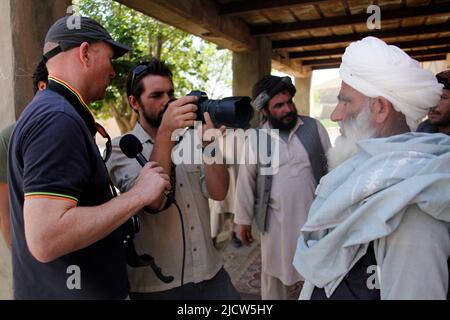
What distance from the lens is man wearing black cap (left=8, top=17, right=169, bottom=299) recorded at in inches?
43.6

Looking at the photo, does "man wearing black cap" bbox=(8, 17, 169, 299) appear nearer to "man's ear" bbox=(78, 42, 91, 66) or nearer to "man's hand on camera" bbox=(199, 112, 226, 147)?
"man's ear" bbox=(78, 42, 91, 66)

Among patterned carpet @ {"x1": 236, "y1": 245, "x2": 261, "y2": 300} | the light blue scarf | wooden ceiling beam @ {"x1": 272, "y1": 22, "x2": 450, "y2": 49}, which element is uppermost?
wooden ceiling beam @ {"x1": 272, "y1": 22, "x2": 450, "y2": 49}

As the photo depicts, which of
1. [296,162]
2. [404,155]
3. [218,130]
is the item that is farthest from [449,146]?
[296,162]

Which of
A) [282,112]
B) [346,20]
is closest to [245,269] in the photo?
[282,112]

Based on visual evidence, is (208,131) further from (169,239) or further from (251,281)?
(251,281)

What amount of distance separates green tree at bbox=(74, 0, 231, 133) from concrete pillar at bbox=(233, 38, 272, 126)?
1.26m

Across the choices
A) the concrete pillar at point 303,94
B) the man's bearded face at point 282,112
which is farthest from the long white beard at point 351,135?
the concrete pillar at point 303,94

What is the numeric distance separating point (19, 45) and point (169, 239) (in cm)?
119

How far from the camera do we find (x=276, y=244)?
297cm

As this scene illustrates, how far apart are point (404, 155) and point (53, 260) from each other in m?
1.15

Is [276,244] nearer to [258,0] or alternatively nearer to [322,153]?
[322,153]

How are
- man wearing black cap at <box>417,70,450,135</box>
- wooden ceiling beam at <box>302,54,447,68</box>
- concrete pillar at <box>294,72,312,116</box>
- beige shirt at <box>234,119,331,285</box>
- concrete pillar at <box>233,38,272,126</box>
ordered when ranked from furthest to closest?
concrete pillar at <box>294,72,312,116</box>
wooden ceiling beam at <box>302,54,447,68</box>
concrete pillar at <box>233,38,272,126</box>
man wearing black cap at <box>417,70,450,135</box>
beige shirt at <box>234,119,331,285</box>

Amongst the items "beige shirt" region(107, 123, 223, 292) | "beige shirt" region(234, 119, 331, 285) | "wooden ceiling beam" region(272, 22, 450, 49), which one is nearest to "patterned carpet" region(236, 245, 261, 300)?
"beige shirt" region(234, 119, 331, 285)
